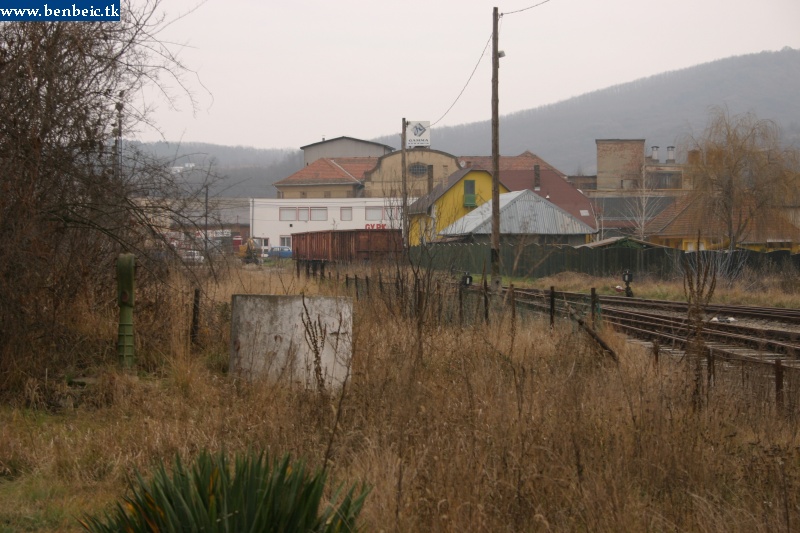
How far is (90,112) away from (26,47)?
1110 millimetres

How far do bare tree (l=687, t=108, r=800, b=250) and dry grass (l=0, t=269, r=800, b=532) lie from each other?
39.0 metres

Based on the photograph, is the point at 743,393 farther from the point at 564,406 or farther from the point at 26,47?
the point at 26,47

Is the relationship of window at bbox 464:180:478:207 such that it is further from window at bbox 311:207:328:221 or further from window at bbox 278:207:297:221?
window at bbox 278:207:297:221

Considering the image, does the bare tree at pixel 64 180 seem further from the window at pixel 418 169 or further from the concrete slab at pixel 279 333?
the window at pixel 418 169

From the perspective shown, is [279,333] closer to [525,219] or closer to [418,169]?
[525,219]

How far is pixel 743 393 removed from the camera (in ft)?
30.7

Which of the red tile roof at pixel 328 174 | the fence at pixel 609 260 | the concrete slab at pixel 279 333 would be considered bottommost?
the concrete slab at pixel 279 333

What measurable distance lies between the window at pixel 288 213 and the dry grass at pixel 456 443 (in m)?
70.5

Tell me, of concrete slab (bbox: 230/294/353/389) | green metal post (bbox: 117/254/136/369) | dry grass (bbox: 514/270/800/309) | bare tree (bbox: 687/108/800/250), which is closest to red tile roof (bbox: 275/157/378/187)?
bare tree (bbox: 687/108/800/250)

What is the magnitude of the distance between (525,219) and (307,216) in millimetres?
31403

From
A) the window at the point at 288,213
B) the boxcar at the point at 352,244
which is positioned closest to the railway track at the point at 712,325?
the boxcar at the point at 352,244

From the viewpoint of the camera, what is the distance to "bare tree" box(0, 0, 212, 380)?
28.6 ft

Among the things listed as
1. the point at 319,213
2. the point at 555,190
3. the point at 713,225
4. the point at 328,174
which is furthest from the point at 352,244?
the point at 328,174

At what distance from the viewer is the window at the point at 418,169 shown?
286 ft
